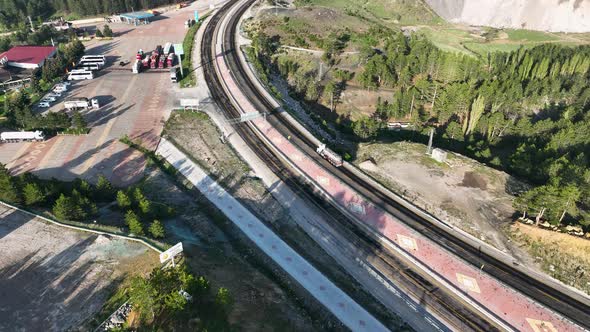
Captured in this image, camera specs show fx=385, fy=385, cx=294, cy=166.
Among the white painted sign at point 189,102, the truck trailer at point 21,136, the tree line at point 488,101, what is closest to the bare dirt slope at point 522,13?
the tree line at point 488,101

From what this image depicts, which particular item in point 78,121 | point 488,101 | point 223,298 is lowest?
point 223,298

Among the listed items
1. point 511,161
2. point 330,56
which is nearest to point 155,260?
point 511,161

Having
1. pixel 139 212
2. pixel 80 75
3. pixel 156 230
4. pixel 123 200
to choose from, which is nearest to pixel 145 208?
pixel 139 212

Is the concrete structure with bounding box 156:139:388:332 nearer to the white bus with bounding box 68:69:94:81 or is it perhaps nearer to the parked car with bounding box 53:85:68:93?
the parked car with bounding box 53:85:68:93

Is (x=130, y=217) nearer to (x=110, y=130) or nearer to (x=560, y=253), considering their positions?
(x=110, y=130)

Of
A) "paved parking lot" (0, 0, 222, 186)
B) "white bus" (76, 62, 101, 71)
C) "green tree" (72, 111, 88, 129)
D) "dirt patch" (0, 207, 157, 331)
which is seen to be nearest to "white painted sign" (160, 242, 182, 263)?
"dirt patch" (0, 207, 157, 331)

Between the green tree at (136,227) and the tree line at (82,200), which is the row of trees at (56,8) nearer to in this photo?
the tree line at (82,200)
